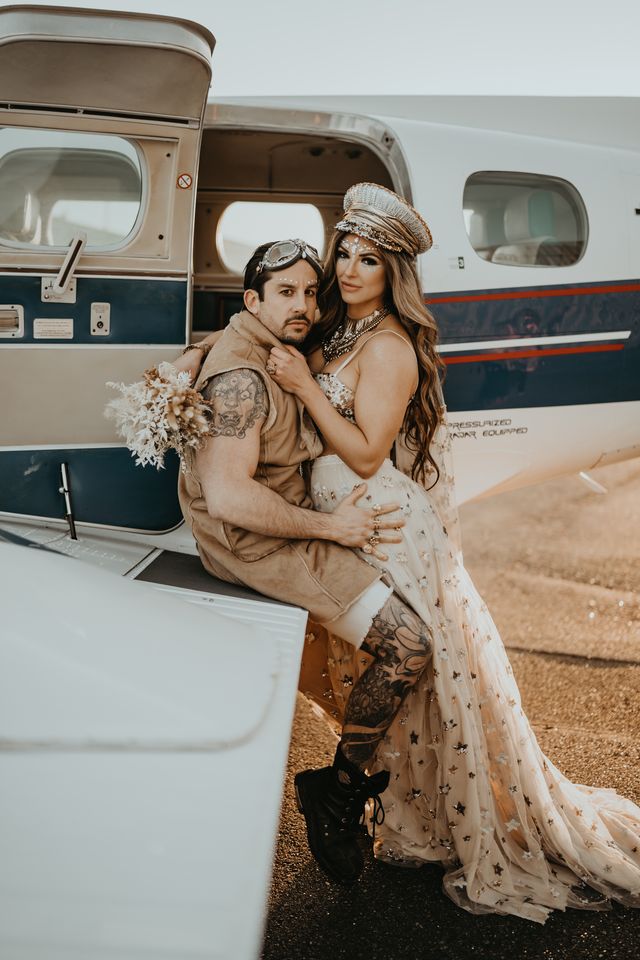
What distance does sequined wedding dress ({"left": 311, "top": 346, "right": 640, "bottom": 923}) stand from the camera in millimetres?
2795

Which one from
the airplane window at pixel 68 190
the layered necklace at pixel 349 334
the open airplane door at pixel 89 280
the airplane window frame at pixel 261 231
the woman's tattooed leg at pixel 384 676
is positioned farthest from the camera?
the airplane window frame at pixel 261 231

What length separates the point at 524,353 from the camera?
425 cm

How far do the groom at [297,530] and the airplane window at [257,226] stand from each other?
9.78ft

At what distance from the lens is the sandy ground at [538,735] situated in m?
2.62

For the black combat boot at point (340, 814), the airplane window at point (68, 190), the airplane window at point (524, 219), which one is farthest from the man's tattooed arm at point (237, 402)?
the airplane window at point (524, 219)

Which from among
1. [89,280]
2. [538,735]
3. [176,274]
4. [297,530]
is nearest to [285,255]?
[297,530]

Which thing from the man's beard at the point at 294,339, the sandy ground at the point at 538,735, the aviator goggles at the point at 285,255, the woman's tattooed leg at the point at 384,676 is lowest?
the sandy ground at the point at 538,735

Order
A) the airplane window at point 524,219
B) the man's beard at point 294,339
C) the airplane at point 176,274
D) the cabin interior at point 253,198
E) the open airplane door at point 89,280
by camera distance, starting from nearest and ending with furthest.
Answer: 1. the man's beard at point 294,339
2. the airplane at point 176,274
3. the open airplane door at point 89,280
4. the airplane window at point 524,219
5. the cabin interior at point 253,198

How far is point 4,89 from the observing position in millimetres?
3346

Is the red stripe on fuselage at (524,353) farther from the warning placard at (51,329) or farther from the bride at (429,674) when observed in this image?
the warning placard at (51,329)

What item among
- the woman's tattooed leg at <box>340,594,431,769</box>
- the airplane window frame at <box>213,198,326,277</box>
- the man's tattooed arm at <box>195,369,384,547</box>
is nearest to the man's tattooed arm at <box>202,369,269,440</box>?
the man's tattooed arm at <box>195,369,384,547</box>

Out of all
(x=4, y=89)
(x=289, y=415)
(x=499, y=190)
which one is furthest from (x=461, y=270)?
(x=4, y=89)

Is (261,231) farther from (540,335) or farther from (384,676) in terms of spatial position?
(384,676)

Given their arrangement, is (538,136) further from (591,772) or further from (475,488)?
(591,772)
